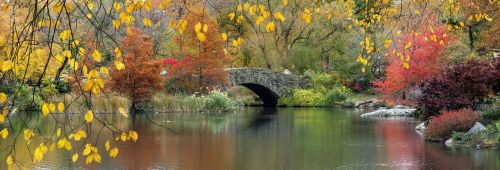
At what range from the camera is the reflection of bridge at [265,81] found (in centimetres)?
3184

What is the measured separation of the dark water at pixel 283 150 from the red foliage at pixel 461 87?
1.11 meters

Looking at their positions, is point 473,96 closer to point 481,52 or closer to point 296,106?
point 481,52

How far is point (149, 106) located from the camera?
26312 mm

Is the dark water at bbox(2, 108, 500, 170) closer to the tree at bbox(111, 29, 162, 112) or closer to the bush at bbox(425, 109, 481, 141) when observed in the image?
the bush at bbox(425, 109, 481, 141)

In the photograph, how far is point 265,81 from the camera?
33.9 metres

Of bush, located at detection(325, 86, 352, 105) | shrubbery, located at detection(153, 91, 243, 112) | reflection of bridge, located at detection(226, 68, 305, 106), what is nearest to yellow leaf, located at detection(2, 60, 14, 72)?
shrubbery, located at detection(153, 91, 243, 112)

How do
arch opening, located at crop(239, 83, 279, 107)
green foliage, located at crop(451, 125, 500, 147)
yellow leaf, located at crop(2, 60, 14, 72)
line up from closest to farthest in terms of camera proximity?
yellow leaf, located at crop(2, 60, 14, 72) → green foliage, located at crop(451, 125, 500, 147) → arch opening, located at crop(239, 83, 279, 107)

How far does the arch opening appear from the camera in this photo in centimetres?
3462

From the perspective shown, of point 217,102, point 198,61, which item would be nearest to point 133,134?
point 217,102

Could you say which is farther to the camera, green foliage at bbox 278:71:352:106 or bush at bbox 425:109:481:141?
green foliage at bbox 278:71:352:106

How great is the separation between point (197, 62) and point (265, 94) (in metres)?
8.88

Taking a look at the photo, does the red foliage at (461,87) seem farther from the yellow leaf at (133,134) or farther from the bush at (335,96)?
the bush at (335,96)

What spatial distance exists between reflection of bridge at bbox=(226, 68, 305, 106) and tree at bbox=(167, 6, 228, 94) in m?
2.18

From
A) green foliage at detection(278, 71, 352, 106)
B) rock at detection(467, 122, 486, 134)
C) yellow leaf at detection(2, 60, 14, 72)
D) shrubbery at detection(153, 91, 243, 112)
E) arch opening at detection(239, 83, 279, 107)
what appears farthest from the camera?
green foliage at detection(278, 71, 352, 106)
